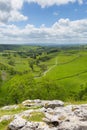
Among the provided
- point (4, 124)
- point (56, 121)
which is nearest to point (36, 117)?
point (56, 121)

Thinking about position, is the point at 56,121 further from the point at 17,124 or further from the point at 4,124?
the point at 4,124

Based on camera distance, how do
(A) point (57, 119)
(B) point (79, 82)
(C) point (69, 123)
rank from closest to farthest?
(C) point (69, 123), (A) point (57, 119), (B) point (79, 82)

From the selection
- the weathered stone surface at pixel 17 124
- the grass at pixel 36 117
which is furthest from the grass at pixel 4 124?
the grass at pixel 36 117

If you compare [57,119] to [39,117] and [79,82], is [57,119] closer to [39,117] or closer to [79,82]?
[39,117]

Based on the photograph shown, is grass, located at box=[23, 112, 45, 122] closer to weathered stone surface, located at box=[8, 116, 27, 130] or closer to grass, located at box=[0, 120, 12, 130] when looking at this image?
weathered stone surface, located at box=[8, 116, 27, 130]

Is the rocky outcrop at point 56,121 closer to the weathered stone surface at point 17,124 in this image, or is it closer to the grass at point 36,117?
the weathered stone surface at point 17,124

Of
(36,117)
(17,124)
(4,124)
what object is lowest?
(4,124)

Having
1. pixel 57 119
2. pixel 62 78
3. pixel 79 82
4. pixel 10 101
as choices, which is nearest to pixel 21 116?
pixel 57 119

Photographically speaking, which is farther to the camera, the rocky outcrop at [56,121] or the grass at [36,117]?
the grass at [36,117]

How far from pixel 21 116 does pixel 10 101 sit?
65760 mm

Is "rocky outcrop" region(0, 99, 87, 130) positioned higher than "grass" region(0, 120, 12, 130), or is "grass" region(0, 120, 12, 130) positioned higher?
"rocky outcrop" region(0, 99, 87, 130)

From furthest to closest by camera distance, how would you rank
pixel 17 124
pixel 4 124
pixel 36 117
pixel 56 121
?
pixel 4 124, pixel 36 117, pixel 56 121, pixel 17 124

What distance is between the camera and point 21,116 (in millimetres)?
22938

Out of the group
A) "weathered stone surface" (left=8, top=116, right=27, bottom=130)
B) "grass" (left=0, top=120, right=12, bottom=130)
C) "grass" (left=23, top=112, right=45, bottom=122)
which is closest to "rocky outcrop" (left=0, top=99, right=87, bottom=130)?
"weathered stone surface" (left=8, top=116, right=27, bottom=130)
